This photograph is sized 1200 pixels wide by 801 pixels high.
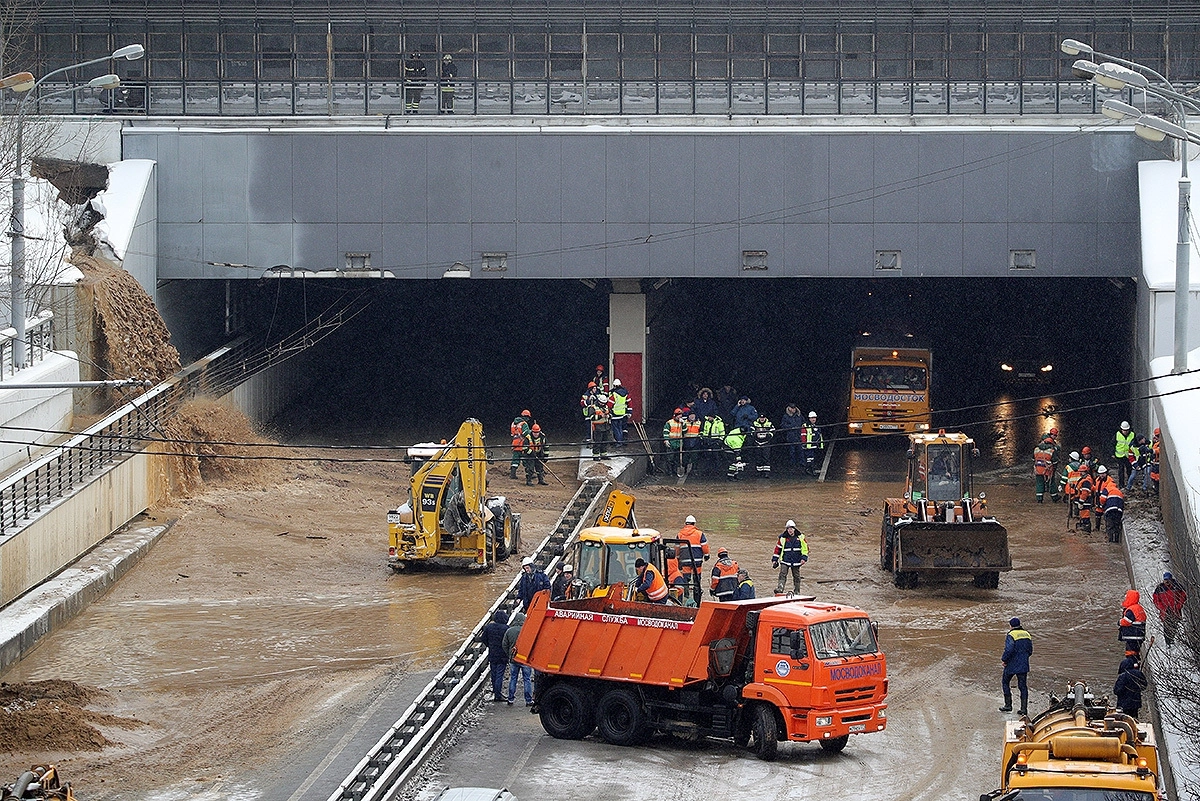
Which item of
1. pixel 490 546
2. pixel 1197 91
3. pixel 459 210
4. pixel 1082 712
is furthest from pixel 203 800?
pixel 1197 91

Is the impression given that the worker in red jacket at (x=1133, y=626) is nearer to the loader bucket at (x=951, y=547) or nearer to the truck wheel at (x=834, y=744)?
the truck wheel at (x=834, y=744)

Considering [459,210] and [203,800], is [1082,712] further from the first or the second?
[459,210]

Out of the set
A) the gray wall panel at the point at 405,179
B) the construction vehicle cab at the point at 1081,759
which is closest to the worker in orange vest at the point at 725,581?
the construction vehicle cab at the point at 1081,759

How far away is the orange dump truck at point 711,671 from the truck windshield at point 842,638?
0.01m

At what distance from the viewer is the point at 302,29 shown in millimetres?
51688

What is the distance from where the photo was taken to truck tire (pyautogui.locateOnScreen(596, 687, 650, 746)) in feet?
66.6

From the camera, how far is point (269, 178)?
4262cm

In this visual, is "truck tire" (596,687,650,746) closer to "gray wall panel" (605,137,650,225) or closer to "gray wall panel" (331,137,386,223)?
"gray wall panel" (605,137,650,225)

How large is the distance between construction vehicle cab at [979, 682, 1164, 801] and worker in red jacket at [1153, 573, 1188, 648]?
339 cm

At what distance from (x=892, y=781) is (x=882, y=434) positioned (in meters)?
25.5

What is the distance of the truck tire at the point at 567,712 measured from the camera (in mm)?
20672

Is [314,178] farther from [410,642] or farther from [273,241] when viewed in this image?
[410,642]

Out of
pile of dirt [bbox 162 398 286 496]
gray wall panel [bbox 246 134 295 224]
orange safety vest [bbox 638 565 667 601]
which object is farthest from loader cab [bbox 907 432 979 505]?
gray wall panel [bbox 246 134 295 224]

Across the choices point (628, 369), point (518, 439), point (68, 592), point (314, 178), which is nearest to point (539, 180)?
point (314, 178)
